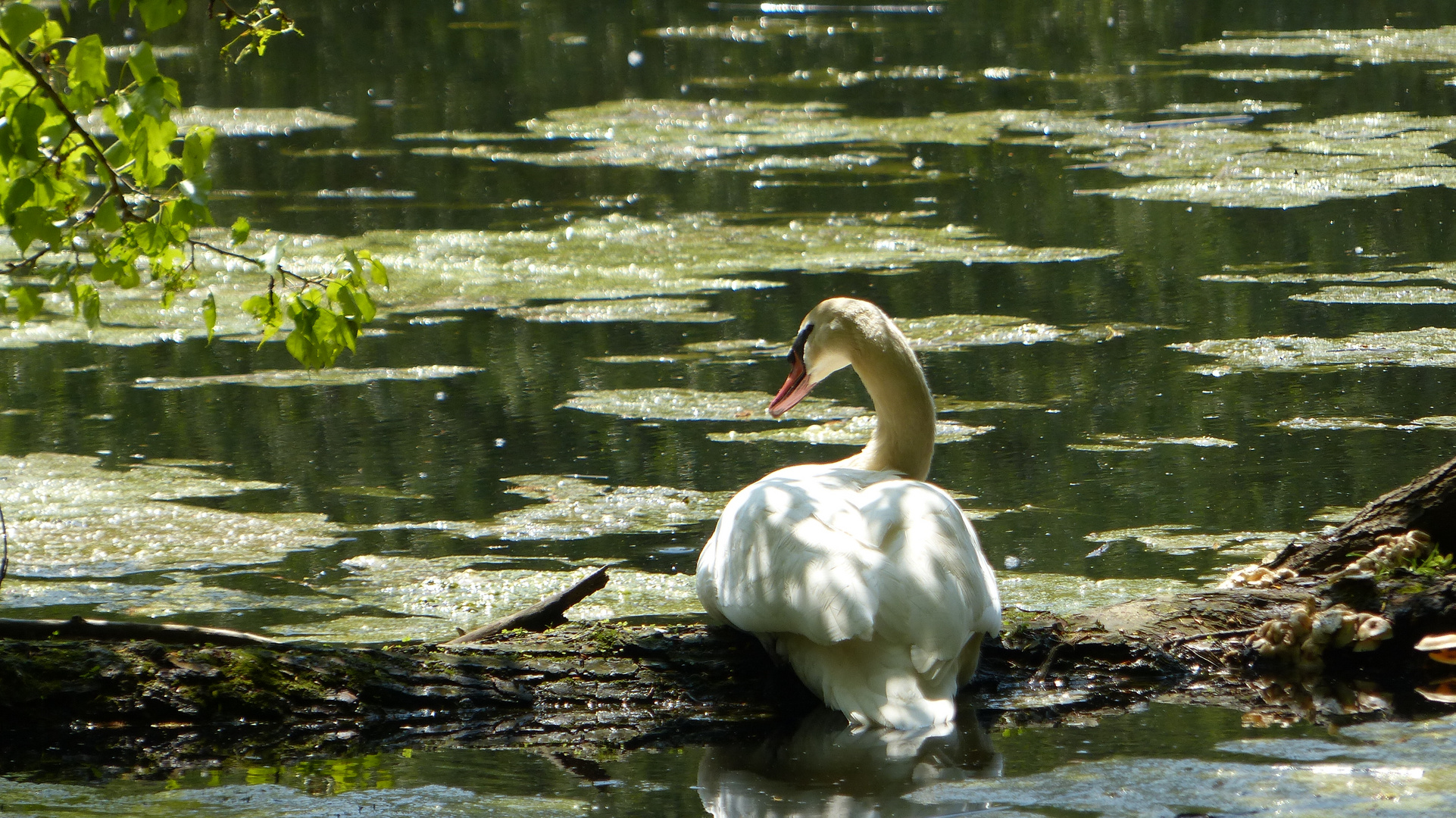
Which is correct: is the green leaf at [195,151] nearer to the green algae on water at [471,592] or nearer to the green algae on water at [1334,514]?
the green algae on water at [471,592]

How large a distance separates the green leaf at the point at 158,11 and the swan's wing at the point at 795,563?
1.81m

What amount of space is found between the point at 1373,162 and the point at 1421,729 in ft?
34.2

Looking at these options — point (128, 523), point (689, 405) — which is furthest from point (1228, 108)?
point (128, 523)

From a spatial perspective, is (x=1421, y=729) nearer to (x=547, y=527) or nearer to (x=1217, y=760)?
(x=1217, y=760)

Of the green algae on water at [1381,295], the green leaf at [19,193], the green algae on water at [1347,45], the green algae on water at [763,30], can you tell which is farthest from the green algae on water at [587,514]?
the green algae on water at [763,30]

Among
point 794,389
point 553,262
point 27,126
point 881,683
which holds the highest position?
point 27,126

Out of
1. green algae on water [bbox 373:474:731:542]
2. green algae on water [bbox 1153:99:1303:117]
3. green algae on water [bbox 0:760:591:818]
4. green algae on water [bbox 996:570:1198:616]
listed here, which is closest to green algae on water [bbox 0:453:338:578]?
green algae on water [bbox 373:474:731:542]

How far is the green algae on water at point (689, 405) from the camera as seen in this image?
27.8ft

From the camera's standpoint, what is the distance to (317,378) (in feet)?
31.6

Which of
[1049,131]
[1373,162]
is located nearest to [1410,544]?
[1373,162]

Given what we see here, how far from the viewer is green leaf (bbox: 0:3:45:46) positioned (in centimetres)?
355

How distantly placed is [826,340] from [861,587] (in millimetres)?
1739

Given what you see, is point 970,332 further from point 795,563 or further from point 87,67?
point 87,67

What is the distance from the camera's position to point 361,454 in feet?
26.7
